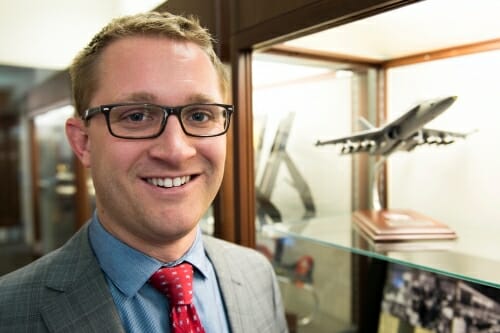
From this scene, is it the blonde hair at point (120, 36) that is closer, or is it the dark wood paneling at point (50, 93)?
the blonde hair at point (120, 36)

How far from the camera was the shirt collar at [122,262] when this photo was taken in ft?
2.17

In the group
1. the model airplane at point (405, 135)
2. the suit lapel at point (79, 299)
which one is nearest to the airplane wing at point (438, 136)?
the model airplane at point (405, 135)

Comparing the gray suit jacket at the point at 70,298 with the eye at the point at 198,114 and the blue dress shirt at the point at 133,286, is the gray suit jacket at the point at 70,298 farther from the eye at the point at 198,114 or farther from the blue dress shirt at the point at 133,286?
the eye at the point at 198,114

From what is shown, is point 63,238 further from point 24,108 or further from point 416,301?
point 416,301

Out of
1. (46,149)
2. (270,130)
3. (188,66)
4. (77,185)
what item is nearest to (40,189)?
(46,149)

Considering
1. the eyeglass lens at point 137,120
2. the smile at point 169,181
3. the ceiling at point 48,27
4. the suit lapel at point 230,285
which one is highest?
the ceiling at point 48,27

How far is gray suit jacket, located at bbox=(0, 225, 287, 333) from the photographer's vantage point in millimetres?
602

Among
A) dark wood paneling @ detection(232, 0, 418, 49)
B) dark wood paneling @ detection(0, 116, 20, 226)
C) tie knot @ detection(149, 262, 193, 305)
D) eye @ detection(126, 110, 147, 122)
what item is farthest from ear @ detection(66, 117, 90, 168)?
dark wood paneling @ detection(0, 116, 20, 226)

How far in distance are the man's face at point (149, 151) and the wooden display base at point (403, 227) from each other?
446 millimetres

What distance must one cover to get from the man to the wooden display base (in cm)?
39

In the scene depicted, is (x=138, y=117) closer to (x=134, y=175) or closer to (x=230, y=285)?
(x=134, y=175)

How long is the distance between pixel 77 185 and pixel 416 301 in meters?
1.08

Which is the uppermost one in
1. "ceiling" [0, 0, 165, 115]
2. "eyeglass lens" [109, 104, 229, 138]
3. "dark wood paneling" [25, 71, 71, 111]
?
"ceiling" [0, 0, 165, 115]

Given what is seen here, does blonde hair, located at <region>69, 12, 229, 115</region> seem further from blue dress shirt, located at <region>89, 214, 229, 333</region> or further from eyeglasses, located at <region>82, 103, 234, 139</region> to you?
blue dress shirt, located at <region>89, 214, 229, 333</region>
